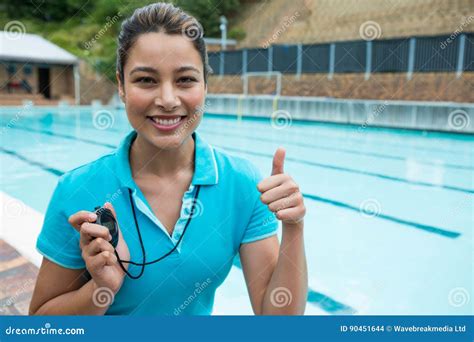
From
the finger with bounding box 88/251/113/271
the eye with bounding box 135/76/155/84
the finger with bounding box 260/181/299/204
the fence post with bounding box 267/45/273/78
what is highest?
the fence post with bounding box 267/45/273/78

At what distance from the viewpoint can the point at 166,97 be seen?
1.04 m

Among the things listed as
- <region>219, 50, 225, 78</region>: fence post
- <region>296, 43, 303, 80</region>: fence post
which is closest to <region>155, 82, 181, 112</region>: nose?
<region>296, 43, 303, 80</region>: fence post

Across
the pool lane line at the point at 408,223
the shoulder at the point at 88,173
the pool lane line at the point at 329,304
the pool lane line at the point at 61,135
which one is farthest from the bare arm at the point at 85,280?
the pool lane line at the point at 61,135

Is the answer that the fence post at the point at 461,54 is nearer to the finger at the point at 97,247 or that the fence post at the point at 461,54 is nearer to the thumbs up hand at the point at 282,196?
the thumbs up hand at the point at 282,196

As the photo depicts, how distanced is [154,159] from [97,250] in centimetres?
33

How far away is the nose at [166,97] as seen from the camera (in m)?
1.04

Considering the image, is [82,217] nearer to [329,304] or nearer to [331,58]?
[329,304]

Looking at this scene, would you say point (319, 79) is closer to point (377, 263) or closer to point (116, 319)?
point (377, 263)

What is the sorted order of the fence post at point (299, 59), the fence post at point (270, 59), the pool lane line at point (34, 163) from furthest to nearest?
the fence post at point (270, 59) → the fence post at point (299, 59) → the pool lane line at point (34, 163)

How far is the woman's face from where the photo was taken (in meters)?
1.02

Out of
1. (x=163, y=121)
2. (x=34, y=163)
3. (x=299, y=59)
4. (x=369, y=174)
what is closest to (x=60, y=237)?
(x=163, y=121)

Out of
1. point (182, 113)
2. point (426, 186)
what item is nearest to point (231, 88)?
point (426, 186)

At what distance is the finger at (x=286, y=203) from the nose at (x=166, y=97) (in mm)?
360

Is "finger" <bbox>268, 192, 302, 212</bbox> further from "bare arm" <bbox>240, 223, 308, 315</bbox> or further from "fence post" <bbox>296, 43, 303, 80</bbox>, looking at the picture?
"fence post" <bbox>296, 43, 303, 80</bbox>
